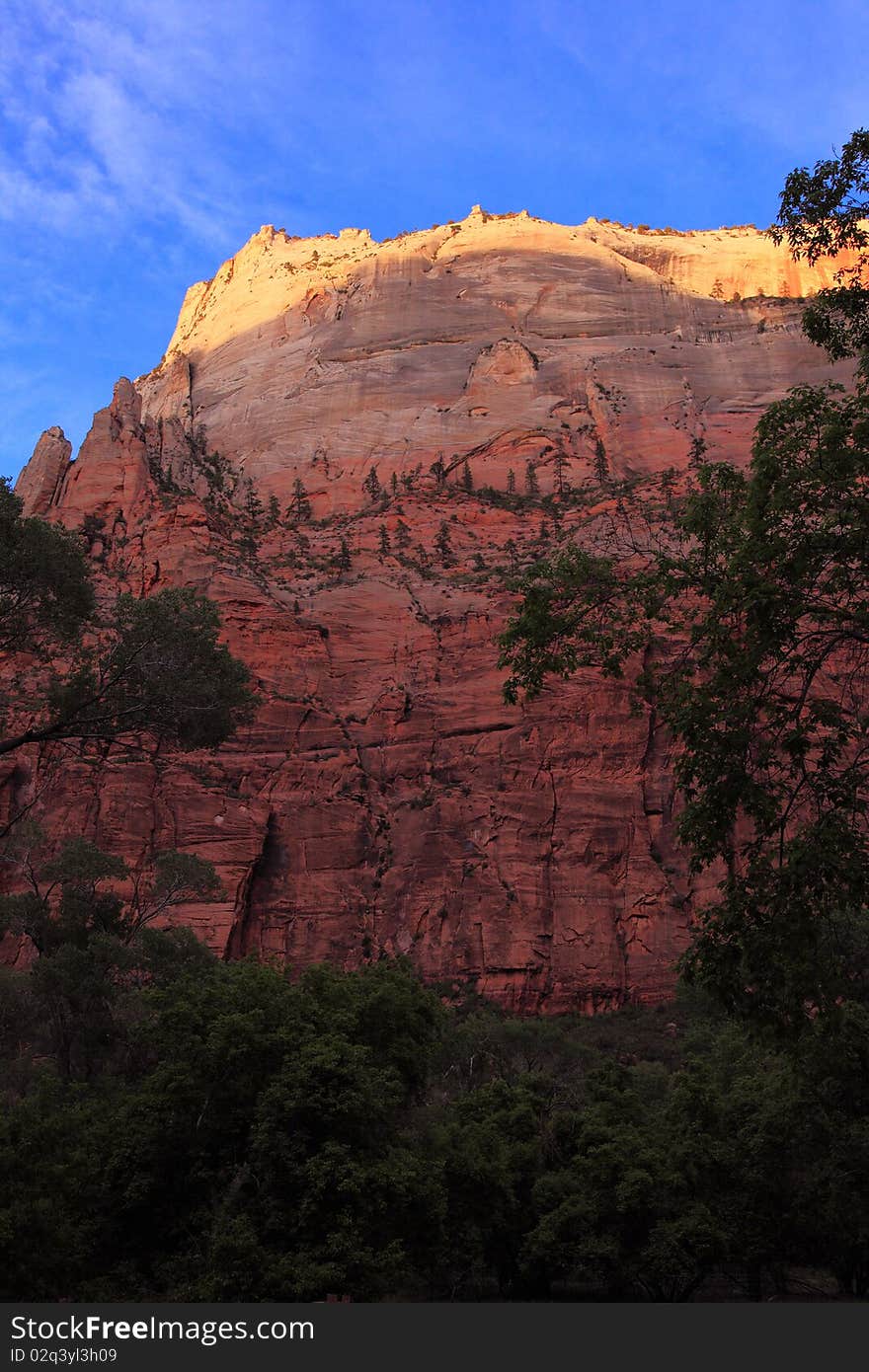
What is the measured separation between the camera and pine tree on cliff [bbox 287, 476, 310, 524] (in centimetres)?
7925

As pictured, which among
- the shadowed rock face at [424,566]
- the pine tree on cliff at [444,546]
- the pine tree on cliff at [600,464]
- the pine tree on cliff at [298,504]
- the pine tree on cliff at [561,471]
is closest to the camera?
Answer: the shadowed rock face at [424,566]

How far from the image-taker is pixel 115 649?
22625 mm

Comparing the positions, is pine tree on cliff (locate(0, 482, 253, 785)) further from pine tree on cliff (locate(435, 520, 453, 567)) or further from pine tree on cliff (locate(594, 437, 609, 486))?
pine tree on cliff (locate(594, 437, 609, 486))

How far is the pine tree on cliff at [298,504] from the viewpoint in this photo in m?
79.2

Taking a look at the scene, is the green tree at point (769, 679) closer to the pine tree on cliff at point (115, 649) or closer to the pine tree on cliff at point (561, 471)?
the pine tree on cliff at point (115, 649)

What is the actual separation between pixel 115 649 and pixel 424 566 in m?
46.8

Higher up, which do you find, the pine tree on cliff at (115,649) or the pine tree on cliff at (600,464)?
the pine tree on cliff at (600,464)

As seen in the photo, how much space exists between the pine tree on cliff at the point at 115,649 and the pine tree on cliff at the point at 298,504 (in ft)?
183

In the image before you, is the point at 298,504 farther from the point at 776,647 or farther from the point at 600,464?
the point at 776,647

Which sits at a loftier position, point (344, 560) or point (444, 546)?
point (444, 546)

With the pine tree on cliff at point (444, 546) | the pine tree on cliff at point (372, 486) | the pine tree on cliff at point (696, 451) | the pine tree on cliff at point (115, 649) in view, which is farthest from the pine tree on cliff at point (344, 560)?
the pine tree on cliff at point (115, 649)

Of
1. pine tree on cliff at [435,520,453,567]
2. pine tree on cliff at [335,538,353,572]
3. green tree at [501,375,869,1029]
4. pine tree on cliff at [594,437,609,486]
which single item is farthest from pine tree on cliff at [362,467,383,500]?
green tree at [501,375,869,1029]

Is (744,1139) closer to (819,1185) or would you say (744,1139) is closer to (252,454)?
(819,1185)

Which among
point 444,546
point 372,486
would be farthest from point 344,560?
point 372,486
